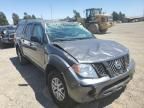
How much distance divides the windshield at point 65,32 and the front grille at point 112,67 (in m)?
1.67

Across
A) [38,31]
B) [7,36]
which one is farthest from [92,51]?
[7,36]

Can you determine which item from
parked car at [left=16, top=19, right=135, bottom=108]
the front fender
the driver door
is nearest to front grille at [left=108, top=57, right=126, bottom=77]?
parked car at [left=16, top=19, right=135, bottom=108]

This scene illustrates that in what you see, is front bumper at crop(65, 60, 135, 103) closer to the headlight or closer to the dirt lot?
the headlight

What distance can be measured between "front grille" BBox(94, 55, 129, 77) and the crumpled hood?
0.10 m

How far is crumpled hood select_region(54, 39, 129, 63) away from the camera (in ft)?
12.2

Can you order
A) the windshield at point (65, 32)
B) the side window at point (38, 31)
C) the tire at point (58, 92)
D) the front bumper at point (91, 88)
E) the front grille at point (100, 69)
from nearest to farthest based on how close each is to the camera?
the front bumper at point (91, 88) < the front grille at point (100, 69) < the tire at point (58, 92) < the windshield at point (65, 32) < the side window at point (38, 31)

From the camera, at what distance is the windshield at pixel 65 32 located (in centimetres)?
509

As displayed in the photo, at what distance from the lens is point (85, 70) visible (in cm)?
360

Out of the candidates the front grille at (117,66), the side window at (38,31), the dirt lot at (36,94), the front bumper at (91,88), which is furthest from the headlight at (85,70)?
the side window at (38,31)

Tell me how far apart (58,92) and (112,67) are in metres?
1.30

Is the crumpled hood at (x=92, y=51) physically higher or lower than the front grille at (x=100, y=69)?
higher

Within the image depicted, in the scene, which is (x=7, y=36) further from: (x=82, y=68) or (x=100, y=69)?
(x=100, y=69)

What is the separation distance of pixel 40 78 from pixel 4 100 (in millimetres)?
1664

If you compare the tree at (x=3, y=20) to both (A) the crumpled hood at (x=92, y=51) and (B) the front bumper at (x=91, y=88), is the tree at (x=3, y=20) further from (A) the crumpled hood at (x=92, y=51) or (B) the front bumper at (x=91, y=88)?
A: (B) the front bumper at (x=91, y=88)
